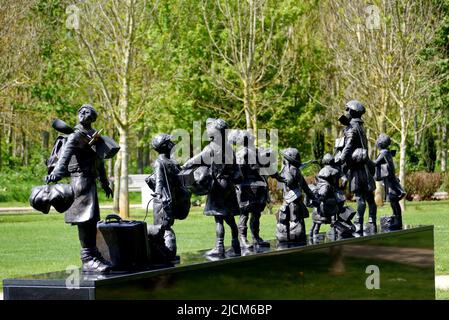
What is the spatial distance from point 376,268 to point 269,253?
2.30 metres

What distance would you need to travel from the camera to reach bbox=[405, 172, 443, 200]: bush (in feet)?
125

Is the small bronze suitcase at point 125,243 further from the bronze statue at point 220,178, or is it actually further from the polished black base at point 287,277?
the bronze statue at point 220,178

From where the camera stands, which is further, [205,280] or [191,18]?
[191,18]

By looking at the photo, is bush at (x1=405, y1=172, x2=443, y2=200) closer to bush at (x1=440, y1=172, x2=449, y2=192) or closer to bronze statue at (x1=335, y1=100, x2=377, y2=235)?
bush at (x1=440, y1=172, x2=449, y2=192)

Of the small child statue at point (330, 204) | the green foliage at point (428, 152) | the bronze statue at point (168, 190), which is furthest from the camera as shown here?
the green foliage at point (428, 152)

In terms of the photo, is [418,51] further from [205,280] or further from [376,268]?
[205,280]

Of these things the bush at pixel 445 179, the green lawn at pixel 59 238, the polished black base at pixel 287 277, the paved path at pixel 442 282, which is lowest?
the paved path at pixel 442 282

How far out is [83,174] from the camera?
333 inches

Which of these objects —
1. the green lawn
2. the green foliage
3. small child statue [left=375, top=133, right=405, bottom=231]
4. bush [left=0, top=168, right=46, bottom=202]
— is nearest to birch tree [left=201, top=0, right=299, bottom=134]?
the green lawn

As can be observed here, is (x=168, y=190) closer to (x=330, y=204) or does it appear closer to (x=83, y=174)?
(x=83, y=174)

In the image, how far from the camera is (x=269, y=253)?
9430 mm

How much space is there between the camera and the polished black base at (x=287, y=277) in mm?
7367

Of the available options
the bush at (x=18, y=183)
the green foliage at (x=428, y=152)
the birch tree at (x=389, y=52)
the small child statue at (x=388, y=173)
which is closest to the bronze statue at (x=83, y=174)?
the small child statue at (x=388, y=173)
